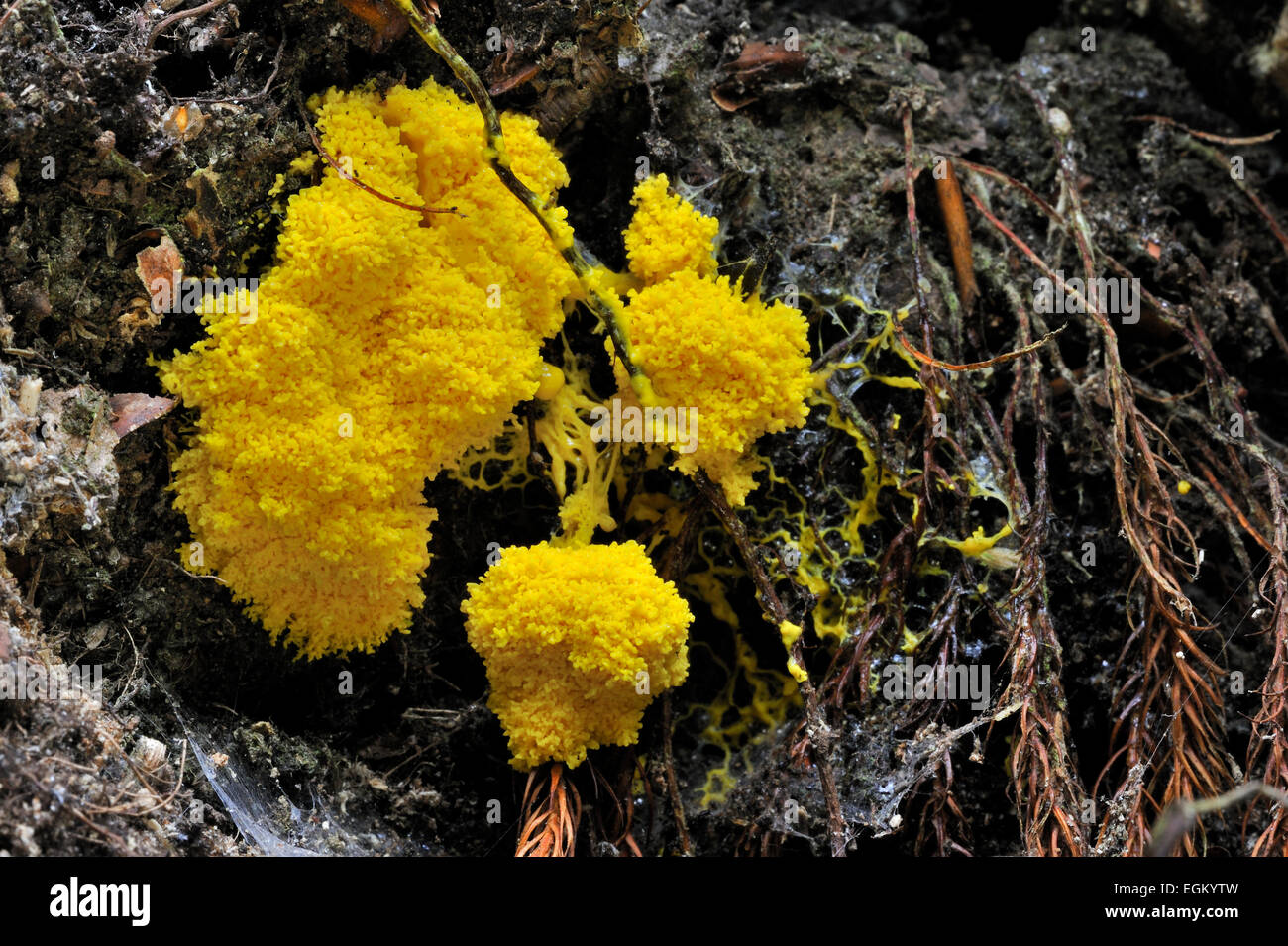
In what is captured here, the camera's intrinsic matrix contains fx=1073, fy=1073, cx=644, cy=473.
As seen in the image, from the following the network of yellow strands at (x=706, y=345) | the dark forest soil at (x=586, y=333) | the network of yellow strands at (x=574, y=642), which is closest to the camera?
the dark forest soil at (x=586, y=333)

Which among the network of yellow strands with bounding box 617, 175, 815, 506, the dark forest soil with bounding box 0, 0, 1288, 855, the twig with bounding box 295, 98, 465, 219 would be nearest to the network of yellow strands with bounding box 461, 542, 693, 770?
the dark forest soil with bounding box 0, 0, 1288, 855

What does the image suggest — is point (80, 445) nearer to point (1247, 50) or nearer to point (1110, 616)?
point (1110, 616)

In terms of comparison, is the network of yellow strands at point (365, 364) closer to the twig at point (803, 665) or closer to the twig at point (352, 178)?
the twig at point (352, 178)

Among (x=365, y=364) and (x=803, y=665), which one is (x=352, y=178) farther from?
(x=803, y=665)

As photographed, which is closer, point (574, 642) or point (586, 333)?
point (574, 642)

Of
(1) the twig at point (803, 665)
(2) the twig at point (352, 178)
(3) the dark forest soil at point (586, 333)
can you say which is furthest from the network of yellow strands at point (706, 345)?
(2) the twig at point (352, 178)

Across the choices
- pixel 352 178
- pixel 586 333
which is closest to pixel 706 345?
pixel 586 333
